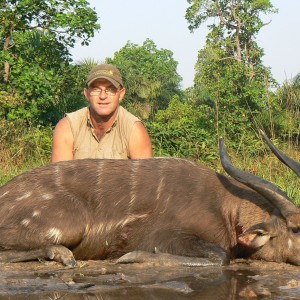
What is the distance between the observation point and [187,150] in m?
11.7

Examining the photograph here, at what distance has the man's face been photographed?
6.41 meters

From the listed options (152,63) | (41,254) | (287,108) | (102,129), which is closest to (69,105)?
(287,108)

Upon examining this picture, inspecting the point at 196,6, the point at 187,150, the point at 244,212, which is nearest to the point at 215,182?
the point at 244,212

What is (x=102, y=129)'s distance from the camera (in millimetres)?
6586

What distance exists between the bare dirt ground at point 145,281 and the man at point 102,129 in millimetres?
1791

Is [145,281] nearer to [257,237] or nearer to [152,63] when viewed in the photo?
[257,237]

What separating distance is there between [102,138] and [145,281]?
270 cm

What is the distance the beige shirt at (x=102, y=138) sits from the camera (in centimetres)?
648

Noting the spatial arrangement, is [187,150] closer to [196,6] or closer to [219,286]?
[219,286]

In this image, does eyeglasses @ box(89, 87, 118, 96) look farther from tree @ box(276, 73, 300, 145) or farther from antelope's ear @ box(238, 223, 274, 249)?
tree @ box(276, 73, 300, 145)

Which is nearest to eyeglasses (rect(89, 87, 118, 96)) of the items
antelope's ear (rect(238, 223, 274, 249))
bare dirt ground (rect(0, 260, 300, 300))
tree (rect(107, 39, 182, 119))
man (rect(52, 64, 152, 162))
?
man (rect(52, 64, 152, 162))

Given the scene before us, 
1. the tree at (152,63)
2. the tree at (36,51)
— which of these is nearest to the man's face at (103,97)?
the tree at (36,51)

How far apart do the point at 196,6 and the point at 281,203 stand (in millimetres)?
29819

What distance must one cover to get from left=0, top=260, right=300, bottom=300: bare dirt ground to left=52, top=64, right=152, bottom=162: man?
5.88 ft
